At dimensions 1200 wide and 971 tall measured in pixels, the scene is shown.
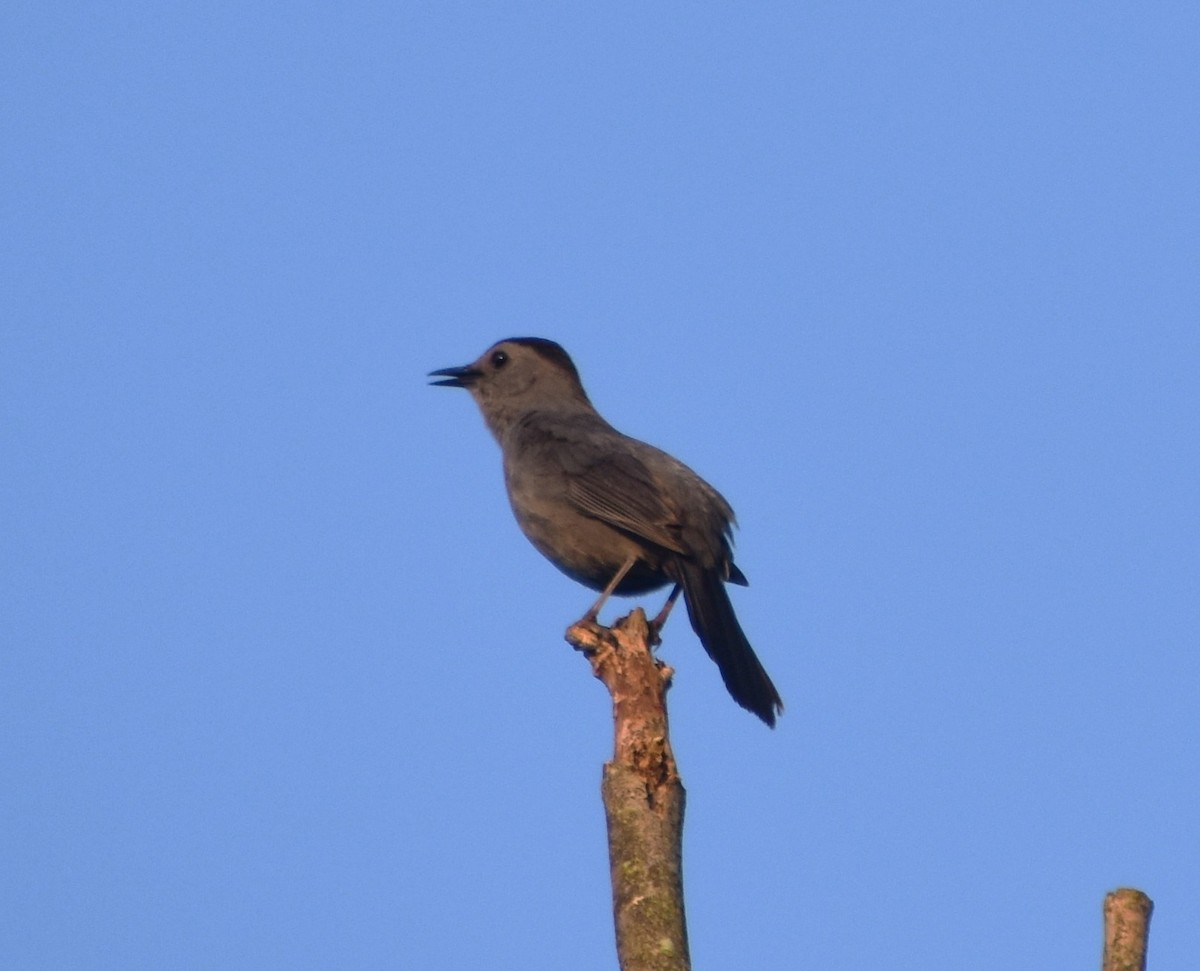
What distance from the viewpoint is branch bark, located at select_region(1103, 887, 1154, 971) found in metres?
3.81

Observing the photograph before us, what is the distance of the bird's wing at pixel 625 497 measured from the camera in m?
8.66

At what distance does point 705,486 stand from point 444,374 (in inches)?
87.3

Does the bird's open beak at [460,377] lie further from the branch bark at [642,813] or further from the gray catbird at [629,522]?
the branch bark at [642,813]

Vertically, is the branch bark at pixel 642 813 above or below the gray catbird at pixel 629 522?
Result: below

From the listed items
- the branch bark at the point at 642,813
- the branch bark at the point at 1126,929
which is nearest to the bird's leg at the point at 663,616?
the branch bark at the point at 642,813

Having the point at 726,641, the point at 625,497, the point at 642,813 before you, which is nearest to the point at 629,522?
the point at 625,497

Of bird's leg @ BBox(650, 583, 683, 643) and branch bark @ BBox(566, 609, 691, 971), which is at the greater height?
bird's leg @ BBox(650, 583, 683, 643)

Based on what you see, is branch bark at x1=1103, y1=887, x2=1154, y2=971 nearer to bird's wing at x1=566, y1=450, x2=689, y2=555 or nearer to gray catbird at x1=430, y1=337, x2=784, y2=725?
gray catbird at x1=430, y1=337, x2=784, y2=725

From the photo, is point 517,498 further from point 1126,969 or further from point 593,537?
point 1126,969

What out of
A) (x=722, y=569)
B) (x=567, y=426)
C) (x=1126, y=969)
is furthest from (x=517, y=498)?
(x=1126, y=969)

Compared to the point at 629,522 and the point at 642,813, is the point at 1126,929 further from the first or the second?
the point at 629,522

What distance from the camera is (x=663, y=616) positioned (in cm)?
882

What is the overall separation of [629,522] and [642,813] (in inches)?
150

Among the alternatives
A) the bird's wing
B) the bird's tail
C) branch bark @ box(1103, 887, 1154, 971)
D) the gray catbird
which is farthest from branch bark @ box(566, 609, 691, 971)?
the bird's wing
